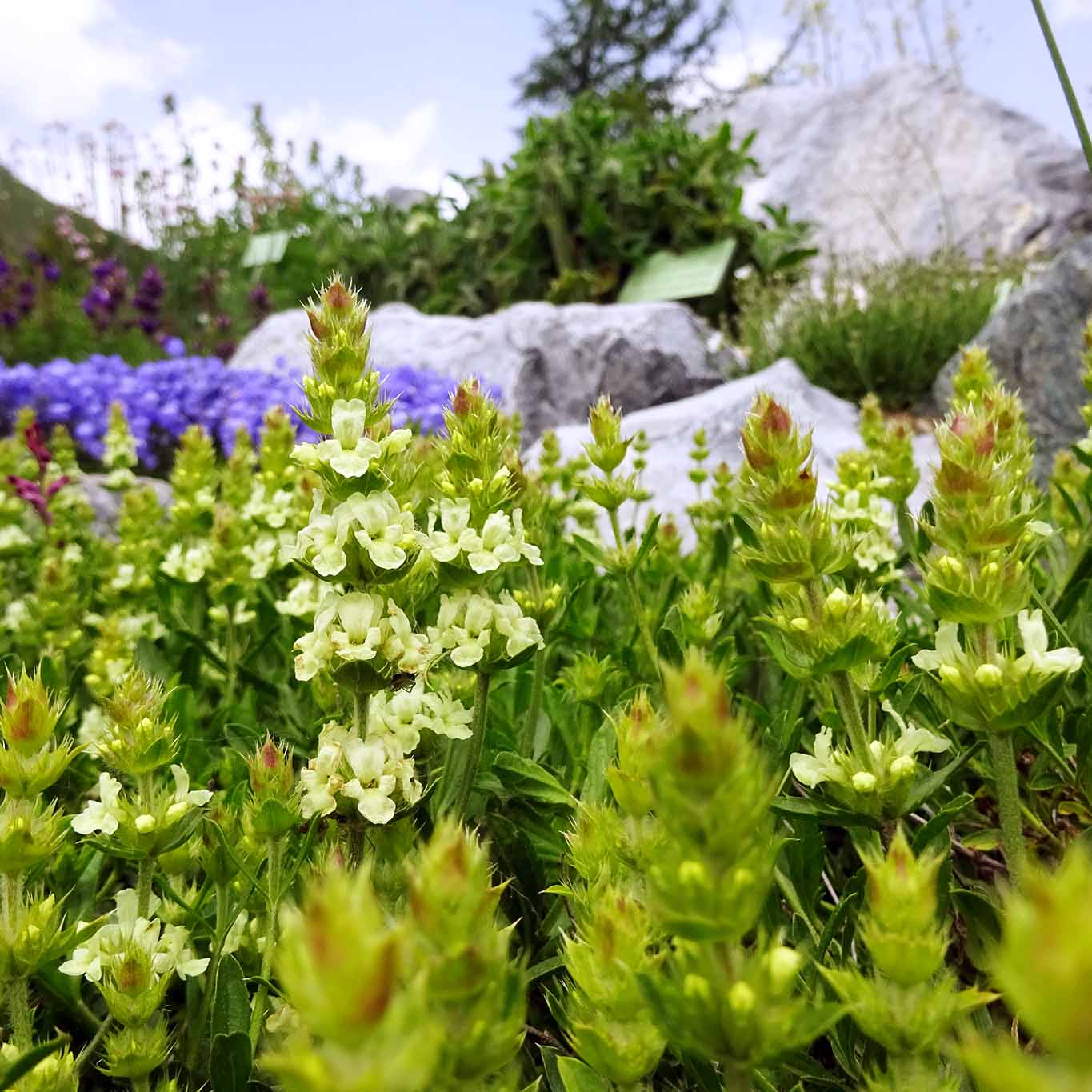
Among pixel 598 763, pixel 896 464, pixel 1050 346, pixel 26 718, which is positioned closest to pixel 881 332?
pixel 1050 346

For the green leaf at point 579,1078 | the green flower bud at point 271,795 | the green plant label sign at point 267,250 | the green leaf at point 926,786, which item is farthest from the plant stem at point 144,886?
the green plant label sign at point 267,250

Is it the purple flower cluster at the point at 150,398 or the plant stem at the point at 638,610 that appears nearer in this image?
the plant stem at the point at 638,610

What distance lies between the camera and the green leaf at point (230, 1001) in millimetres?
852

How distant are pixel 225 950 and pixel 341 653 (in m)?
0.42

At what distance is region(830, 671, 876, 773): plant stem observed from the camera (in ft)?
2.76

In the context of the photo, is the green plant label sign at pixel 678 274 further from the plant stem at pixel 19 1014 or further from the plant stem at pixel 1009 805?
the plant stem at pixel 19 1014

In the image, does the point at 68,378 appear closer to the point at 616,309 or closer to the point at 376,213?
the point at 616,309

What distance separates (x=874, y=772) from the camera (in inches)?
32.7

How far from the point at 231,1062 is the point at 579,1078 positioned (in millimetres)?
296

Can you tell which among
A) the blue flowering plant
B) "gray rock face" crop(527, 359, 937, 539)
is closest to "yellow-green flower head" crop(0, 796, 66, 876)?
the blue flowering plant

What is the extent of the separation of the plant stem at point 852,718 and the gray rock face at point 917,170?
342 inches

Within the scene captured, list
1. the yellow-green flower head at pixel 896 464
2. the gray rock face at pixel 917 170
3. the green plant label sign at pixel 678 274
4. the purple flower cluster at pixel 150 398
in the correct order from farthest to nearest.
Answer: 1. the gray rock face at pixel 917 170
2. the green plant label sign at pixel 678 274
3. the purple flower cluster at pixel 150 398
4. the yellow-green flower head at pixel 896 464

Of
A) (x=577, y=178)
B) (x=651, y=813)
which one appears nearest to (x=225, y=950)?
(x=651, y=813)

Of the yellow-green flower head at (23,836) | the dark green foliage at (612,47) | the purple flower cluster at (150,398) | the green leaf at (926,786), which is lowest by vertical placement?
the green leaf at (926,786)
